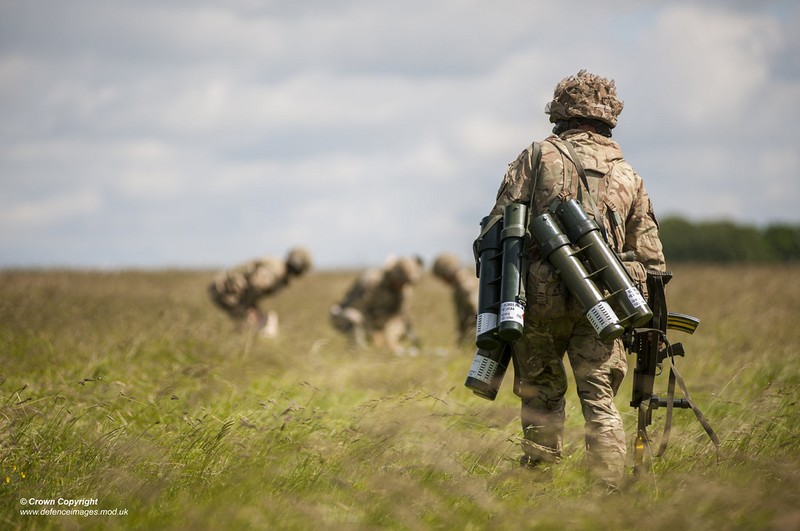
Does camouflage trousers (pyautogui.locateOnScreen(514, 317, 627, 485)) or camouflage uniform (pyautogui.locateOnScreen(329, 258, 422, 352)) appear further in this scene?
camouflage uniform (pyautogui.locateOnScreen(329, 258, 422, 352))

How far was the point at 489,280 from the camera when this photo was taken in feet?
16.2

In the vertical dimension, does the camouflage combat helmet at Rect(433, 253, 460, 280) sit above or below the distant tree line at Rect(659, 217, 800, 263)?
below

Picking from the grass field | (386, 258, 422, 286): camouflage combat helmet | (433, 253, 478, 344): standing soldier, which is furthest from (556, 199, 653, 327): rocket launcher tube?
(386, 258, 422, 286): camouflage combat helmet

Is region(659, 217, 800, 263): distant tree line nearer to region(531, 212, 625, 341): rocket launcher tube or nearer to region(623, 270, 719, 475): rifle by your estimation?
region(623, 270, 719, 475): rifle

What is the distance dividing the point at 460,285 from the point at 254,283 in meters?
3.17

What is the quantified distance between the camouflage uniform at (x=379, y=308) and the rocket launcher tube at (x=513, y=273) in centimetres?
899

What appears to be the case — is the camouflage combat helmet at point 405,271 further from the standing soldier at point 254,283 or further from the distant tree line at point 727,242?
the distant tree line at point 727,242

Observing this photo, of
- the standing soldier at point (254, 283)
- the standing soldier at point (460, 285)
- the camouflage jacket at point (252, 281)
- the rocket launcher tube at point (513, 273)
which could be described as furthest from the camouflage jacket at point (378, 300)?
the rocket launcher tube at point (513, 273)

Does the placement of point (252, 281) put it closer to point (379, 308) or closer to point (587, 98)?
point (379, 308)

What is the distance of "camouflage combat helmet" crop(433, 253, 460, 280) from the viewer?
13898 mm

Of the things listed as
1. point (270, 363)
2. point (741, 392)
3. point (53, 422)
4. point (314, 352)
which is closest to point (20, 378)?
point (53, 422)

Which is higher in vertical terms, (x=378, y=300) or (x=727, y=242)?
(x=727, y=242)

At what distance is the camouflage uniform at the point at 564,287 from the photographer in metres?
4.85

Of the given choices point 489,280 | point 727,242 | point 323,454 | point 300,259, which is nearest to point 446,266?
point 300,259
